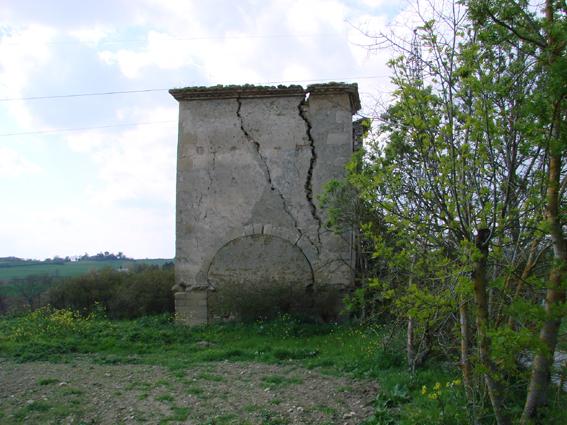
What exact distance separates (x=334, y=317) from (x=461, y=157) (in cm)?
829

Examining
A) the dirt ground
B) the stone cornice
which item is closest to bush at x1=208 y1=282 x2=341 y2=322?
the dirt ground

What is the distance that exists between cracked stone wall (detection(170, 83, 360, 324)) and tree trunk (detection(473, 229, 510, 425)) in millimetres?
7996

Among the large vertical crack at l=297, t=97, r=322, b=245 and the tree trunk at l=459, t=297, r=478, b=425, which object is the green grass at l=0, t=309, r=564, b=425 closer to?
the tree trunk at l=459, t=297, r=478, b=425

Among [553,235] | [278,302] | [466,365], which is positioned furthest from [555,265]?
[278,302]

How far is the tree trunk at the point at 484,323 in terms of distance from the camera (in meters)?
4.05

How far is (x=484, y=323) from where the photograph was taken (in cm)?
405

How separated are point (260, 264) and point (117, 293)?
4473 mm

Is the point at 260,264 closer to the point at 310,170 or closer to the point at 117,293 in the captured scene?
the point at 310,170

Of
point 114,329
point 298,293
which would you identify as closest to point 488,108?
point 298,293

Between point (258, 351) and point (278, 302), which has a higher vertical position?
point (278, 302)

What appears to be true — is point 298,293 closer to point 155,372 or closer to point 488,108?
point 155,372

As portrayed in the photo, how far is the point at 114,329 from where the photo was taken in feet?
37.9

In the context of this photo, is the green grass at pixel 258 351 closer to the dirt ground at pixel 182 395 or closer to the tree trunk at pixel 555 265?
the dirt ground at pixel 182 395

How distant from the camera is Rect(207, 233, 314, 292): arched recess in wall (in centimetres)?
1224
